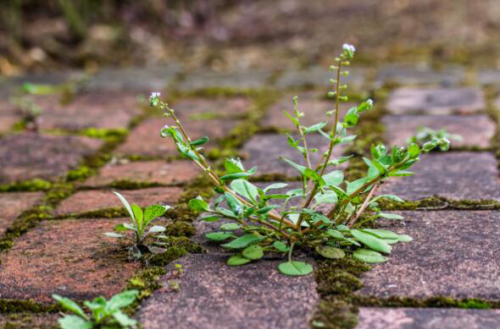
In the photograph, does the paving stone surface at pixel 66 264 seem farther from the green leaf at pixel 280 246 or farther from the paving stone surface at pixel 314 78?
the paving stone surface at pixel 314 78

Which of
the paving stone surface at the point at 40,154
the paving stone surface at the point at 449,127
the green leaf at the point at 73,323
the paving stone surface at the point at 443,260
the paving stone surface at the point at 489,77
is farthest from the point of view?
the paving stone surface at the point at 489,77

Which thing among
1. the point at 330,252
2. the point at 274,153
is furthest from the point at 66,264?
the point at 274,153

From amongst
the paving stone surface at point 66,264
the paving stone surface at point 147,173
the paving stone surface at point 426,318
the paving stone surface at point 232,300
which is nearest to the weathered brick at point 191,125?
the paving stone surface at point 147,173

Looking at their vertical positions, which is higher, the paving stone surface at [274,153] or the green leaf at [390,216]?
the green leaf at [390,216]

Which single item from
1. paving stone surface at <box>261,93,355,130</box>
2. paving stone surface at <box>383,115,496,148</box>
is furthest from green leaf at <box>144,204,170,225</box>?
paving stone surface at <box>261,93,355,130</box>

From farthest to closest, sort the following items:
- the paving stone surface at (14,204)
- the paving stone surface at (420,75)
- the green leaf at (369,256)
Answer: the paving stone surface at (420,75), the paving stone surface at (14,204), the green leaf at (369,256)

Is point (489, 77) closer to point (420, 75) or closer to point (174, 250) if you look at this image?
point (420, 75)

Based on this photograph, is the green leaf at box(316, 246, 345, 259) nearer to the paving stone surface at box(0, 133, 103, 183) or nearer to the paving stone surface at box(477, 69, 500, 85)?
the paving stone surface at box(0, 133, 103, 183)
